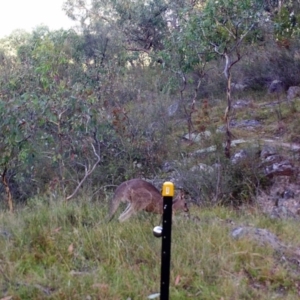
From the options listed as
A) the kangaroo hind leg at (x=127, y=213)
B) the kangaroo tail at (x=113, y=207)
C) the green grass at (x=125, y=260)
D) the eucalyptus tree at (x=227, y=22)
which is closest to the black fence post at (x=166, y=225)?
the green grass at (x=125, y=260)

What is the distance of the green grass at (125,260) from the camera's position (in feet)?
15.0

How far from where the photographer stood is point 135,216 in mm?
6215

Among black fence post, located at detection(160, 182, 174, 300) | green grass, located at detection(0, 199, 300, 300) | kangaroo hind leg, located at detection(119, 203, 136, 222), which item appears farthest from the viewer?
kangaroo hind leg, located at detection(119, 203, 136, 222)

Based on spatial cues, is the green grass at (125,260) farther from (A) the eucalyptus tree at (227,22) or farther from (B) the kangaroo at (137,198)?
(A) the eucalyptus tree at (227,22)

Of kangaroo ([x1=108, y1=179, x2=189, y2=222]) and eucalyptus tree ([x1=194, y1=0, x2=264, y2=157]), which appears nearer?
kangaroo ([x1=108, y1=179, x2=189, y2=222])

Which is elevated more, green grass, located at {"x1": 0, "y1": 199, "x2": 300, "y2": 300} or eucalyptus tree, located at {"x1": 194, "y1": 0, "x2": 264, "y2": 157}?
eucalyptus tree, located at {"x1": 194, "y1": 0, "x2": 264, "y2": 157}

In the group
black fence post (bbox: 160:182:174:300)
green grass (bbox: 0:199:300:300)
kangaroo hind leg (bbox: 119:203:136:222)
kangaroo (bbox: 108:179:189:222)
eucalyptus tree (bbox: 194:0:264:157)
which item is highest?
eucalyptus tree (bbox: 194:0:264:157)

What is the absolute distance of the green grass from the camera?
4582 millimetres

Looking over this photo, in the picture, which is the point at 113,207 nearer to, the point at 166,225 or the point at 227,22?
the point at 166,225

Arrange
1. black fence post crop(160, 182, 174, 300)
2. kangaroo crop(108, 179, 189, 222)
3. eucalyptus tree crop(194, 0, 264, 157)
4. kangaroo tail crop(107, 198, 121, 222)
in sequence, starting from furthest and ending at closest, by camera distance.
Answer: eucalyptus tree crop(194, 0, 264, 157) → kangaroo crop(108, 179, 189, 222) → kangaroo tail crop(107, 198, 121, 222) → black fence post crop(160, 182, 174, 300)

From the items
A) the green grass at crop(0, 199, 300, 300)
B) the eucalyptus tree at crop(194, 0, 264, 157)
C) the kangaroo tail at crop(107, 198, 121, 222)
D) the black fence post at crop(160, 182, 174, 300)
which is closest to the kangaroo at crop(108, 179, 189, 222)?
the kangaroo tail at crop(107, 198, 121, 222)

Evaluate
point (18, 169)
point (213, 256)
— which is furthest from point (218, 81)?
point (213, 256)

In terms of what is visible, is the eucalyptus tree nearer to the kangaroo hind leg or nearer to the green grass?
the kangaroo hind leg

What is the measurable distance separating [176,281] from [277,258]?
3.47 ft
